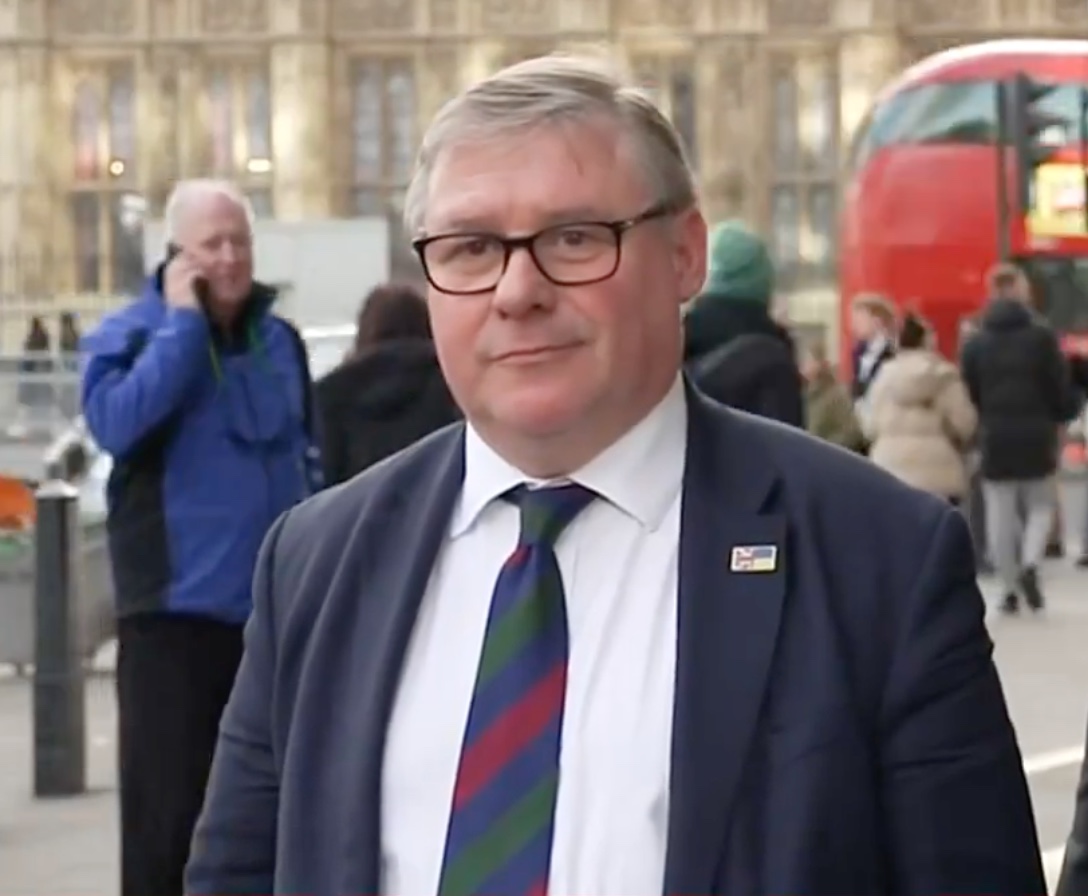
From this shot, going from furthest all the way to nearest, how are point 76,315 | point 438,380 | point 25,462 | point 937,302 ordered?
point 76,315
point 937,302
point 25,462
point 438,380

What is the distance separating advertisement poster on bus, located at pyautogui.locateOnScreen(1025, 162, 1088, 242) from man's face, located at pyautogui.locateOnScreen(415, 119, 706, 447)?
19.5m

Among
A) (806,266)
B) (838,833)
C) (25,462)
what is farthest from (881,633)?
(806,266)

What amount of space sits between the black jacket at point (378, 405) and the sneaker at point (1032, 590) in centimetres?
696

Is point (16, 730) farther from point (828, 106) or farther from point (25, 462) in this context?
point (828, 106)

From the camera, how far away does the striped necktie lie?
202cm

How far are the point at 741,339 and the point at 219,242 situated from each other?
1366 millimetres

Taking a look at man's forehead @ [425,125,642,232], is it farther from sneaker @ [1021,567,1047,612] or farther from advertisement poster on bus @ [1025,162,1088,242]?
advertisement poster on bus @ [1025,162,1088,242]

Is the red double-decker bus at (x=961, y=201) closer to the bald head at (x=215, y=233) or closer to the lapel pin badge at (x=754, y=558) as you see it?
the bald head at (x=215, y=233)

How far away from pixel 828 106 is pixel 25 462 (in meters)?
14.1

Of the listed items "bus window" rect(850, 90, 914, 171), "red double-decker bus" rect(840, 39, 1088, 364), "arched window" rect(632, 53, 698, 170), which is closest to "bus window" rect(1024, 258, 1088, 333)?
"red double-decker bus" rect(840, 39, 1088, 364)

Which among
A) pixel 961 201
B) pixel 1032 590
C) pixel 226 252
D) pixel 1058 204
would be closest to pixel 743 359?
pixel 226 252

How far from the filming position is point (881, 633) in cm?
205

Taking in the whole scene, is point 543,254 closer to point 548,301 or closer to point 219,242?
point 548,301

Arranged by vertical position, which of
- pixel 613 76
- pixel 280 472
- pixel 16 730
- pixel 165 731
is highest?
pixel 613 76
